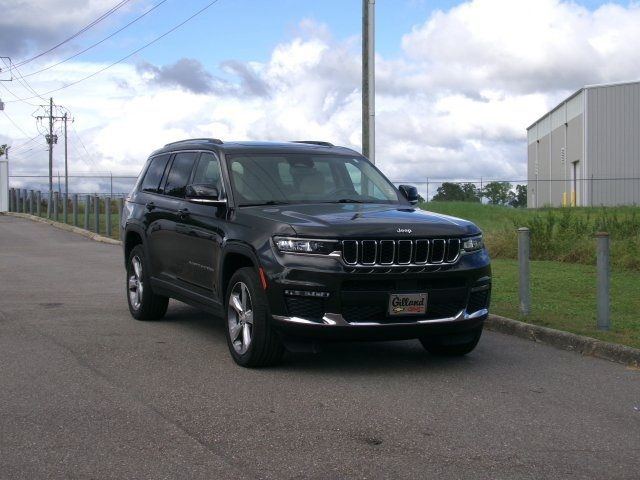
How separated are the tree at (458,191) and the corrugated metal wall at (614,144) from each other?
250 inches

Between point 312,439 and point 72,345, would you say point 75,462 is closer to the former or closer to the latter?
point 312,439

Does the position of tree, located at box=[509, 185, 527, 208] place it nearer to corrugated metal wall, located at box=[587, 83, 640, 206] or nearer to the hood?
corrugated metal wall, located at box=[587, 83, 640, 206]

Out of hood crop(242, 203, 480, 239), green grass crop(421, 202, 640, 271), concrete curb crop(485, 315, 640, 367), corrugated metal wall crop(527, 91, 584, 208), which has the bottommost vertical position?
concrete curb crop(485, 315, 640, 367)

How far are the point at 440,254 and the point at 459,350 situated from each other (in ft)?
3.78

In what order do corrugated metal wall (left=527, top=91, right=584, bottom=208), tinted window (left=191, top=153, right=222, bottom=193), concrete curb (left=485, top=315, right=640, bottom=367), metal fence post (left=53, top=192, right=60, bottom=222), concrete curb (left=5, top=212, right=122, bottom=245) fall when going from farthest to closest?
corrugated metal wall (left=527, top=91, right=584, bottom=208), metal fence post (left=53, top=192, right=60, bottom=222), concrete curb (left=5, top=212, right=122, bottom=245), tinted window (left=191, top=153, right=222, bottom=193), concrete curb (left=485, top=315, right=640, bottom=367)

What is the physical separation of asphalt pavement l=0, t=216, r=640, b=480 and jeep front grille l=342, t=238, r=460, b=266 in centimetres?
92

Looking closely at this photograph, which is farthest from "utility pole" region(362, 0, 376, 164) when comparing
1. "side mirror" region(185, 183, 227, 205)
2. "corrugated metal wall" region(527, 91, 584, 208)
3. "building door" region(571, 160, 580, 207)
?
"building door" region(571, 160, 580, 207)

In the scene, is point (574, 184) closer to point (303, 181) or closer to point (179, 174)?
point (179, 174)

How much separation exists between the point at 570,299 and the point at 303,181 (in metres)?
4.79

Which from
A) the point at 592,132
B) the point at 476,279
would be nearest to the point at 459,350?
the point at 476,279

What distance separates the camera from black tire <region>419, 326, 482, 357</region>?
7219mm

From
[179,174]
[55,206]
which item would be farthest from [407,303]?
[55,206]

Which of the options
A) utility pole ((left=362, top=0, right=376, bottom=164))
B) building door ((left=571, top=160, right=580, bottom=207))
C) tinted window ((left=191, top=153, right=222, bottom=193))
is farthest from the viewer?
building door ((left=571, top=160, right=580, bottom=207))

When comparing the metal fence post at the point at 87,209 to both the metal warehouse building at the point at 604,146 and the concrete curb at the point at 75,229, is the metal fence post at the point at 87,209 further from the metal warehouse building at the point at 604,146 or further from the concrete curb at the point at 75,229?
the metal warehouse building at the point at 604,146
